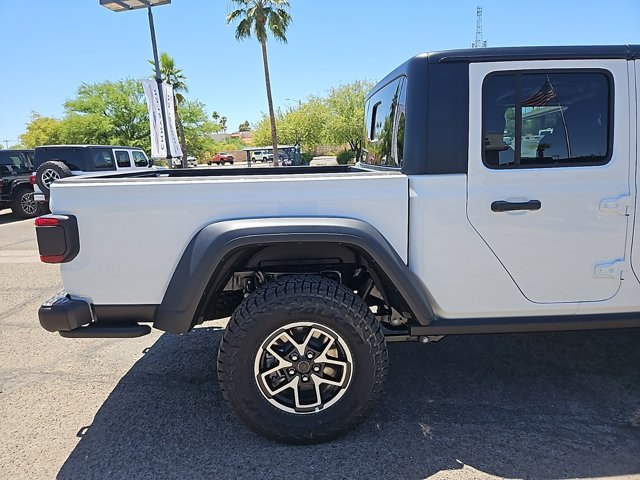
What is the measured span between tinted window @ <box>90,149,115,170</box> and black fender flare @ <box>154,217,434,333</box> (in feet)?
36.8

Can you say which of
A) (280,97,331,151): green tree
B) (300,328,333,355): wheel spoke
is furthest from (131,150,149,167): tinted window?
(280,97,331,151): green tree

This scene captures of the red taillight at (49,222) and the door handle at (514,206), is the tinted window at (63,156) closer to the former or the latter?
the red taillight at (49,222)

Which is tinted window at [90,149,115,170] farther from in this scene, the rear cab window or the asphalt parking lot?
the asphalt parking lot

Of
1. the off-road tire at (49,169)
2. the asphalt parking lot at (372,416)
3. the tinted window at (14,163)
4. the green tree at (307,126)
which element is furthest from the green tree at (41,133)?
the asphalt parking lot at (372,416)

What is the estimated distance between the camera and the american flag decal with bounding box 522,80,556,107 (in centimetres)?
237

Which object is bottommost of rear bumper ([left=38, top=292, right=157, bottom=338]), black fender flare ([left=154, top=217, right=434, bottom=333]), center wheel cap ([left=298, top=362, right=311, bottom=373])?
center wheel cap ([left=298, top=362, right=311, bottom=373])

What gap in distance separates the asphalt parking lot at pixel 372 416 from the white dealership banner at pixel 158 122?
8.48 meters

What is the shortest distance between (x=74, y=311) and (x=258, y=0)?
80.2ft

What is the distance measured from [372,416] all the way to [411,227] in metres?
1.24

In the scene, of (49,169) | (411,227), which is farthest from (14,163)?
(411,227)

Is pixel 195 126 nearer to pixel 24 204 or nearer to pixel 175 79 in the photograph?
pixel 175 79

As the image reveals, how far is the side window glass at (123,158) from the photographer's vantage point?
42.3 ft

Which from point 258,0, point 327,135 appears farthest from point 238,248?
point 327,135

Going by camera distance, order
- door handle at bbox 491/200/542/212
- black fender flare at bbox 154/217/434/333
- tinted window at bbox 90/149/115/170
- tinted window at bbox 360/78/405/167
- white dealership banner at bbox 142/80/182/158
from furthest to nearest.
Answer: tinted window at bbox 90/149/115/170
white dealership banner at bbox 142/80/182/158
tinted window at bbox 360/78/405/167
door handle at bbox 491/200/542/212
black fender flare at bbox 154/217/434/333
